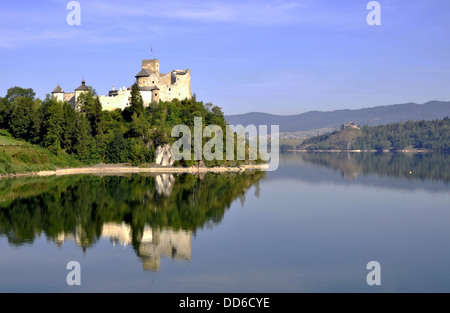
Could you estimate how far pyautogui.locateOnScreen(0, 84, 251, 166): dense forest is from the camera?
238 ft

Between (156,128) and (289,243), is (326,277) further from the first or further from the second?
(156,128)

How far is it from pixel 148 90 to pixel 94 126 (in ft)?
33.3

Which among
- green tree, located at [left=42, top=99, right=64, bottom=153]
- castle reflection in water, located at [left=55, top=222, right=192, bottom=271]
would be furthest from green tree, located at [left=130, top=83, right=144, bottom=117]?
castle reflection in water, located at [left=55, top=222, right=192, bottom=271]

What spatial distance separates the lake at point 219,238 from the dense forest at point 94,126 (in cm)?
1896

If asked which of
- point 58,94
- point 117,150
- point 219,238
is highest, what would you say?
point 58,94

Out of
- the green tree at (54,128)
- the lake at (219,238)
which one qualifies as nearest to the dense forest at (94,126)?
the green tree at (54,128)

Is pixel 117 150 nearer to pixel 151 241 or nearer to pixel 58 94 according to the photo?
pixel 58 94

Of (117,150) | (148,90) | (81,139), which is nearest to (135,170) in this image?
(117,150)

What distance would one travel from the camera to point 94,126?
76.3 m

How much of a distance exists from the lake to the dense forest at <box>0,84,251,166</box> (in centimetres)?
1896

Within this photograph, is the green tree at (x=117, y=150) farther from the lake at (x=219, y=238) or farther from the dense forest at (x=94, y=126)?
the lake at (x=219, y=238)

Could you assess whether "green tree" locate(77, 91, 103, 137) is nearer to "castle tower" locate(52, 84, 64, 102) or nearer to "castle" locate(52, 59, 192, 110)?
"castle" locate(52, 59, 192, 110)

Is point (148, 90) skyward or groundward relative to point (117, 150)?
skyward

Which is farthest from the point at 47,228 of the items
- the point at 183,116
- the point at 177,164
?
the point at 183,116
